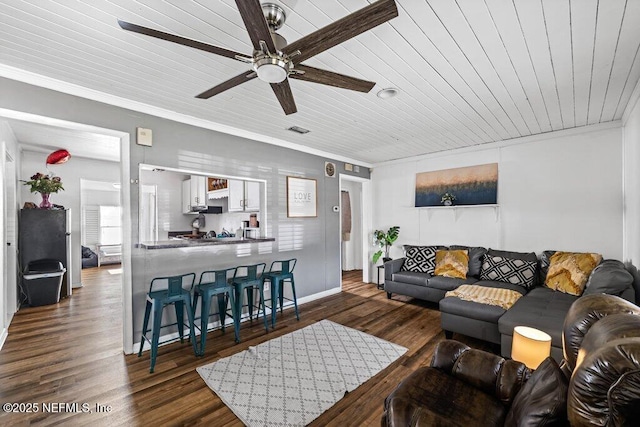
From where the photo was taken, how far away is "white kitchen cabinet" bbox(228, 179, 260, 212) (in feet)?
12.8

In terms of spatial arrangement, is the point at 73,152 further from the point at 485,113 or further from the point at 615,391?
the point at 615,391

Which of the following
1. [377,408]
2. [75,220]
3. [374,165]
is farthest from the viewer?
[374,165]

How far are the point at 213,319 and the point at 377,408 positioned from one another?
7.39ft

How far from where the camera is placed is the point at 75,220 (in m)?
5.45

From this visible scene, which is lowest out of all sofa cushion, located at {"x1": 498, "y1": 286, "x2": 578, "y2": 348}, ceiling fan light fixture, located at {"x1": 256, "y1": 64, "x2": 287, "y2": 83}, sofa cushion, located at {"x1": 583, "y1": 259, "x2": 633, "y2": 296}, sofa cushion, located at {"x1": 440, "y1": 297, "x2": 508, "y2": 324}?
sofa cushion, located at {"x1": 440, "y1": 297, "x2": 508, "y2": 324}

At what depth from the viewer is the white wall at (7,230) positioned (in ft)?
9.52

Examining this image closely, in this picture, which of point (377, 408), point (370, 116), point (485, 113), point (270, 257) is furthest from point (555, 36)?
point (270, 257)

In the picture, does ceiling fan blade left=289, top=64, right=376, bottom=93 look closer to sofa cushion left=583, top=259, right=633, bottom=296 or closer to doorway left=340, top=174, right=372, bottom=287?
sofa cushion left=583, top=259, right=633, bottom=296

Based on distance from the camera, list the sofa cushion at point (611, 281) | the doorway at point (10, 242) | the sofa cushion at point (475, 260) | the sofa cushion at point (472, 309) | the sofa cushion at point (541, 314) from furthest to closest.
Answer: the sofa cushion at point (475, 260) < the doorway at point (10, 242) < the sofa cushion at point (472, 309) < the sofa cushion at point (611, 281) < the sofa cushion at point (541, 314)

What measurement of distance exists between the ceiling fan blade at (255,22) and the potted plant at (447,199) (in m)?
4.10

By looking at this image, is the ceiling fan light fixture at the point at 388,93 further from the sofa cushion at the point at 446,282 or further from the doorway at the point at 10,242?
the doorway at the point at 10,242

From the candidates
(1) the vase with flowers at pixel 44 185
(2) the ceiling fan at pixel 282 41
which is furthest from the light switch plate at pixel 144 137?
(1) the vase with flowers at pixel 44 185

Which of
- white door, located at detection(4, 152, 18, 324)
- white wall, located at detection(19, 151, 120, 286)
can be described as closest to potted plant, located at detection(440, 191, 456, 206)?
white door, located at detection(4, 152, 18, 324)

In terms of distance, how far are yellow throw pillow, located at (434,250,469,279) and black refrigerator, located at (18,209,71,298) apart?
20.4ft
